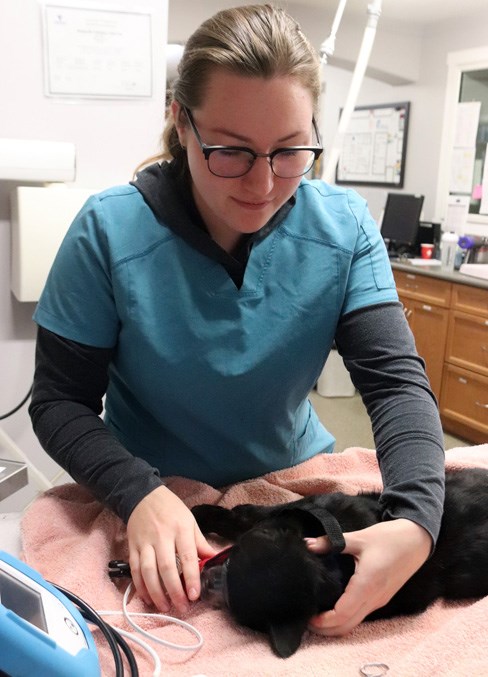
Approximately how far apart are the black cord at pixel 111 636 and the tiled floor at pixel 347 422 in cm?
268

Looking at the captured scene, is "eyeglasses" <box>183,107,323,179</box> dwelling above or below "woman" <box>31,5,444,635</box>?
above

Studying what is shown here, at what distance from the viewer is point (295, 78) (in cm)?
83

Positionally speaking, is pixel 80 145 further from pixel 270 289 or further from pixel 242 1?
pixel 242 1

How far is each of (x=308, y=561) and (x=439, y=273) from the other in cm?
307

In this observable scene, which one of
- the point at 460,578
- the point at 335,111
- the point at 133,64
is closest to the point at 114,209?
the point at 460,578

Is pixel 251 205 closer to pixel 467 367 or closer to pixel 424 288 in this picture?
pixel 467 367

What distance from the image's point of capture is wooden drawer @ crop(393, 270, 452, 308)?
367 cm

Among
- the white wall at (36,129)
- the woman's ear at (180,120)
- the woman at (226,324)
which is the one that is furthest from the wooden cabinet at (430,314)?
the woman's ear at (180,120)

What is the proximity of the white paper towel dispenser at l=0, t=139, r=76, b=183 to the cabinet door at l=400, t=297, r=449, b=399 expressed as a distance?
8.61ft

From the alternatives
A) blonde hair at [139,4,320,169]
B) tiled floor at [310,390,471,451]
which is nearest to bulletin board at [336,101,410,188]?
tiled floor at [310,390,471,451]

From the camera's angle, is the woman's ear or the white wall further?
the white wall

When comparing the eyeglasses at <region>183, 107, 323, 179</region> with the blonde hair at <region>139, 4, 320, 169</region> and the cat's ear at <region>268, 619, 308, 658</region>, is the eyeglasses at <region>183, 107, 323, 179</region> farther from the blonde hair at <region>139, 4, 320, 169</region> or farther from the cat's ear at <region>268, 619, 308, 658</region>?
the cat's ear at <region>268, 619, 308, 658</region>

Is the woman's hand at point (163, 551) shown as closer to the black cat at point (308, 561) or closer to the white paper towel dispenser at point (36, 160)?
the black cat at point (308, 561)

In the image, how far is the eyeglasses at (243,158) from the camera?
83cm
